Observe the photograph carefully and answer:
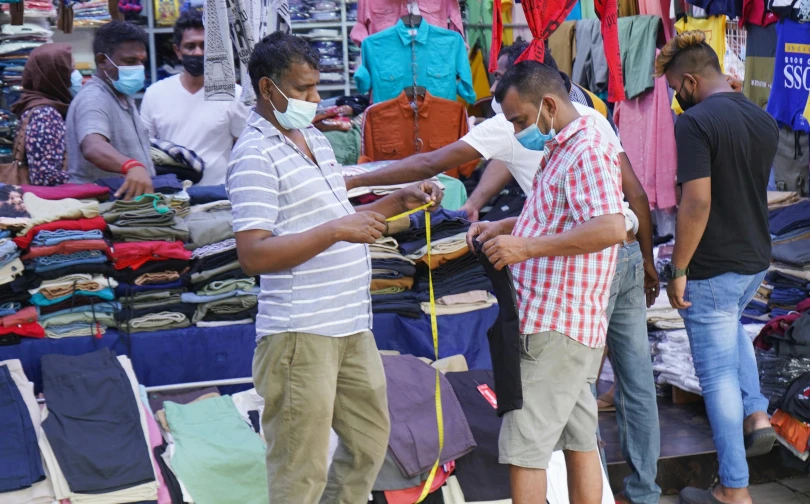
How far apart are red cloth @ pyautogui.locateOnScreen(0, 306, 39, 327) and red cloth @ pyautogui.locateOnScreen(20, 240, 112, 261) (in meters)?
0.23

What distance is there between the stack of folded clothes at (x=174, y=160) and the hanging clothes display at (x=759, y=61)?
354 cm

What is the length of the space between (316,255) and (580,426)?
113 cm

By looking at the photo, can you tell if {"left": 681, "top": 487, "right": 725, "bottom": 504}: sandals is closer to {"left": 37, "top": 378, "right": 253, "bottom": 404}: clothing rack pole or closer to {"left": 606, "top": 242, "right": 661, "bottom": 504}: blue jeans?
Answer: {"left": 606, "top": 242, "right": 661, "bottom": 504}: blue jeans

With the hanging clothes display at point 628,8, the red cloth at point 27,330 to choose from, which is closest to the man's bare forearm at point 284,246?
the red cloth at point 27,330

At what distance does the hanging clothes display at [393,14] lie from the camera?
6.52 metres

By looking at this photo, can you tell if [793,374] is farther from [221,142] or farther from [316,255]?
[221,142]

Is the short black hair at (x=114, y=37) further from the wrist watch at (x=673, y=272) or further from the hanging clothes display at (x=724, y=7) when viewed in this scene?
the hanging clothes display at (x=724, y=7)

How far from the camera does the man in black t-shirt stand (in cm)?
376

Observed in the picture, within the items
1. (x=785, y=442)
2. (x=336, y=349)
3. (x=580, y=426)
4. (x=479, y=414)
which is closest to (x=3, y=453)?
(x=336, y=349)

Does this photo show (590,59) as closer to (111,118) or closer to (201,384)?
(111,118)

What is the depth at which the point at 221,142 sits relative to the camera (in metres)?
5.01

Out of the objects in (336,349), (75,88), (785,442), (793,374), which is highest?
(75,88)

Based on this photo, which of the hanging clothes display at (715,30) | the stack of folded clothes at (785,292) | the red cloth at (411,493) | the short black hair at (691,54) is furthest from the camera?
the hanging clothes display at (715,30)

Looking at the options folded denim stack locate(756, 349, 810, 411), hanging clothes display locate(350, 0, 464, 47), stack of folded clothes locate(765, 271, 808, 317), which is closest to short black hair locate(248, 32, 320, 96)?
folded denim stack locate(756, 349, 810, 411)
